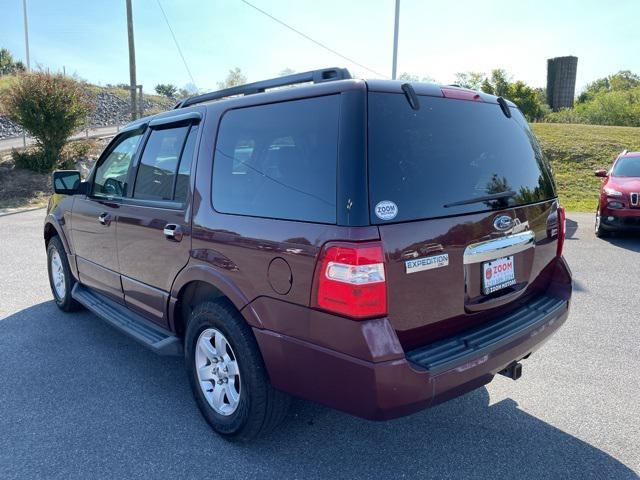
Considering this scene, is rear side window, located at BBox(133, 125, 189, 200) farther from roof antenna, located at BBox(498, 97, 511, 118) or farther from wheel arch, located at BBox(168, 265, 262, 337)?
roof antenna, located at BBox(498, 97, 511, 118)

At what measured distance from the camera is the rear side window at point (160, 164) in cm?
334

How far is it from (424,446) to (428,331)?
84 centimetres

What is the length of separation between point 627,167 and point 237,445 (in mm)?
9098

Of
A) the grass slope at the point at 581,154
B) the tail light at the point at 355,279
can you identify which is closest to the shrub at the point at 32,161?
the grass slope at the point at 581,154

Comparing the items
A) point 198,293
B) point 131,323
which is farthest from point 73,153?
point 198,293

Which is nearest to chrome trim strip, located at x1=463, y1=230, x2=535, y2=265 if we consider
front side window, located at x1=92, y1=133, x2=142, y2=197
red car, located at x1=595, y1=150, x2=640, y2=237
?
front side window, located at x1=92, y1=133, x2=142, y2=197

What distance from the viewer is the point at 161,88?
74375 millimetres

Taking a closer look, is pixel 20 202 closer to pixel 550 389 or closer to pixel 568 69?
pixel 550 389

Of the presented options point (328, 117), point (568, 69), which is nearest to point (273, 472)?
point (328, 117)

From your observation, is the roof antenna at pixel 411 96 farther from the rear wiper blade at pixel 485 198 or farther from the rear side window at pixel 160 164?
the rear side window at pixel 160 164

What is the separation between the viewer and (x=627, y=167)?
30.0 feet

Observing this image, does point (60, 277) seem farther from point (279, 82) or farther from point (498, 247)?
point (498, 247)

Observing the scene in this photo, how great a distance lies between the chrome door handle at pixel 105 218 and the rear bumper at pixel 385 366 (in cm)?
207

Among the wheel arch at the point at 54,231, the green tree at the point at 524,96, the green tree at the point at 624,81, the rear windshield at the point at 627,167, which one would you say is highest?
the green tree at the point at 624,81
